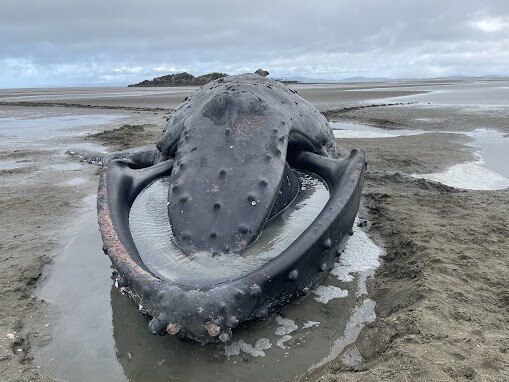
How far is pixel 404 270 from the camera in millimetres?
4957

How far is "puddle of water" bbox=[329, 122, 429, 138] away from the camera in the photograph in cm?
1616

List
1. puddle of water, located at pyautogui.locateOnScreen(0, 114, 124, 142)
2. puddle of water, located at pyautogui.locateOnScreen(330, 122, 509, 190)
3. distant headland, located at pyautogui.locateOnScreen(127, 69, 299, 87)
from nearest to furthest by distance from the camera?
puddle of water, located at pyautogui.locateOnScreen(330, 122, 509, 190) → puddle of water, located at pyautogui.locateOnScreen(0, 114, 124, 142) → distant headland, located at pyautogui.locateOnScreen(127, 69, 299, 87)

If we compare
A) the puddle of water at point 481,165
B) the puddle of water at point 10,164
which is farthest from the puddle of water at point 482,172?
the puddle of water at point 10,164

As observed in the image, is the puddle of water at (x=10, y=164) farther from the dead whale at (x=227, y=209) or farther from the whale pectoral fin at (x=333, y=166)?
the whale pectoral fin at (x=333, y=166)

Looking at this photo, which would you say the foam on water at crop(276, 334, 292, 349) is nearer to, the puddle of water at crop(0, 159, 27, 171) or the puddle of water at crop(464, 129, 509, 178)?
the puddle of water at crop(464, 129, 509, 178)

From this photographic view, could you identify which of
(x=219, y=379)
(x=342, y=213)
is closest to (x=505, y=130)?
(x=342, y=213)

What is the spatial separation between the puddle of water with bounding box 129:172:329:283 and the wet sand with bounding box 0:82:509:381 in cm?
92

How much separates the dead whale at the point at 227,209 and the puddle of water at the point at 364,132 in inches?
430

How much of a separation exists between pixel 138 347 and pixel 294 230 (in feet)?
4.94

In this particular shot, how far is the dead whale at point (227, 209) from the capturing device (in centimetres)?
320

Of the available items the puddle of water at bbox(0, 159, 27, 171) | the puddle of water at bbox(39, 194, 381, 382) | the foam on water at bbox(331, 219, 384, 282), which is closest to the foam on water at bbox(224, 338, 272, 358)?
the puddle of water at bbox(39, 194, 381, 382)

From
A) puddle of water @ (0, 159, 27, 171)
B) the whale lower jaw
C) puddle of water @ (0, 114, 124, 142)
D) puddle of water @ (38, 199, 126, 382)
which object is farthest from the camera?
puddle of water @ (0, 114, 124, 142)

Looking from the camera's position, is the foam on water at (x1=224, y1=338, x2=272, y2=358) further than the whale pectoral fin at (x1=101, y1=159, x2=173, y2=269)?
No

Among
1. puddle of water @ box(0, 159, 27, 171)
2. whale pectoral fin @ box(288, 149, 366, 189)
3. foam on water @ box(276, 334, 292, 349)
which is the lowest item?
puddle of water @ box(0, 159, 27, 171)
